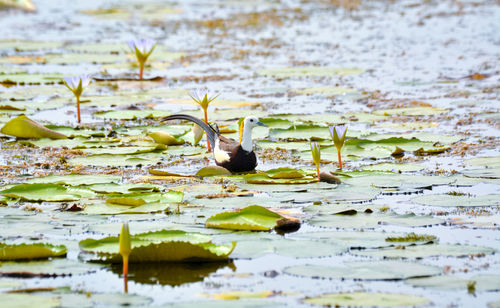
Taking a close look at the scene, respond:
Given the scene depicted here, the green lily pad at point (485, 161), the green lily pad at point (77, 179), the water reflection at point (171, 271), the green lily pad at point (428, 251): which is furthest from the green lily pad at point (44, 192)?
the green lily pad at point (485, 161)

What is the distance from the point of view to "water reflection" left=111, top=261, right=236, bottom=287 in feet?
12.7

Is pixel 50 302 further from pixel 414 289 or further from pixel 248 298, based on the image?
pixel 414 289

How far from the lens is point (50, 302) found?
346 centimetres

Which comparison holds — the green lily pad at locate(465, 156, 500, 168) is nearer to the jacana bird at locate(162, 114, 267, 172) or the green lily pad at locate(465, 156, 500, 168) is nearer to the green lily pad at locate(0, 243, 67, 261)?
the jacana bird at locate(162, 114, 267, 172)

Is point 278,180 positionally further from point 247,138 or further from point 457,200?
point 457,200

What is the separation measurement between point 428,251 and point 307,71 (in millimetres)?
6969

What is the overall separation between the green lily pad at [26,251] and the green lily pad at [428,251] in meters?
1.48

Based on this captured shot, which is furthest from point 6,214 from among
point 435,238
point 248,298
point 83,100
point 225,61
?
point 225,61

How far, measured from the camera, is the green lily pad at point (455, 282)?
3.66m

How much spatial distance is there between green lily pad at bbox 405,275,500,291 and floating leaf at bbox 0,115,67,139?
430 centimetres

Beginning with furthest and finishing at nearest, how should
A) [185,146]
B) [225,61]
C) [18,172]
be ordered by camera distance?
1. [225,61]
2. [185,146]
3. [18,172]

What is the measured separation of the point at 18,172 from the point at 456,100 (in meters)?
4.82

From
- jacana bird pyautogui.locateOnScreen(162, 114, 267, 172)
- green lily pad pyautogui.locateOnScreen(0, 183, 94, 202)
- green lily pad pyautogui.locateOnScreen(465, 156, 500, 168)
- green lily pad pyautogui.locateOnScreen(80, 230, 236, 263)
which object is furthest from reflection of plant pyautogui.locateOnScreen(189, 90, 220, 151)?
green lily pad pyautogui.locateOnScreen(80, 230, 236, 263)

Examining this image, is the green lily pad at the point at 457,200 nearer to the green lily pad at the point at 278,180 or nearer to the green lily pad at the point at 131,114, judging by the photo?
the green lily pad at the point at 278,180
